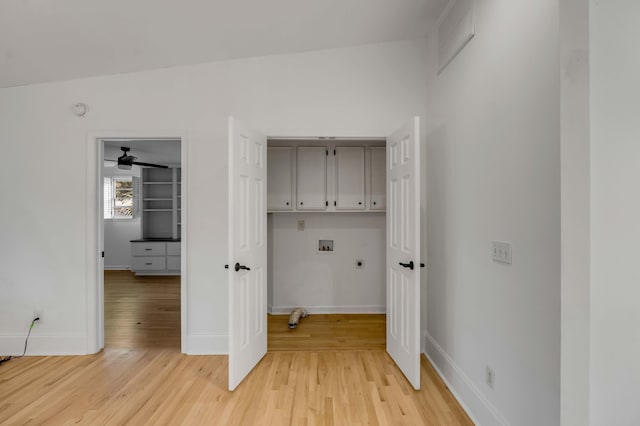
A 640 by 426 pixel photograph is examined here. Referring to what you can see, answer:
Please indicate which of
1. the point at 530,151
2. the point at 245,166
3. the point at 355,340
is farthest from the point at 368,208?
the point at 530,151

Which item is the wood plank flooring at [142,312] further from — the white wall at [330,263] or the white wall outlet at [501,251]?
the white wall outlet at [501,251]

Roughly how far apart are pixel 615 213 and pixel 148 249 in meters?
7.29

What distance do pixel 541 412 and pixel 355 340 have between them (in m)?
2.02

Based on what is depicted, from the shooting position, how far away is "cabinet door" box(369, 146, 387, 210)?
412 cm

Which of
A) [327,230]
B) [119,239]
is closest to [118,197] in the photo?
[119,239]

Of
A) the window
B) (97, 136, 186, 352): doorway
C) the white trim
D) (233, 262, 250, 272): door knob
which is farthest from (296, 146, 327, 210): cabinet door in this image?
the window

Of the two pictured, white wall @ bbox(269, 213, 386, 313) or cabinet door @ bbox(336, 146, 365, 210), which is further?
white wall @ bbox(269, 213, 386, 313)

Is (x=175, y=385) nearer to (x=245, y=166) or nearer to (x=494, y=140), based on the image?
(x=245, y=166)

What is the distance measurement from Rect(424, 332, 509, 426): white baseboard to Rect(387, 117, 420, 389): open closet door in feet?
0.88

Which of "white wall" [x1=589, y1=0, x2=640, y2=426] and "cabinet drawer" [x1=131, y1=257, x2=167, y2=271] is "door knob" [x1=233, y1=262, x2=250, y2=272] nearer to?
"white wall" [x1=589, y1=0, x2=640, y2=426]

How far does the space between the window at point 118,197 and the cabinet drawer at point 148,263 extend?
1.24 meters

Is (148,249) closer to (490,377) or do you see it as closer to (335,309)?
(335,309)

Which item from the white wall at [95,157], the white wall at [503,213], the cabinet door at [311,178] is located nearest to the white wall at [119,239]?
the white wall at [95,157]

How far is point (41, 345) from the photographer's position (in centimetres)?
299
